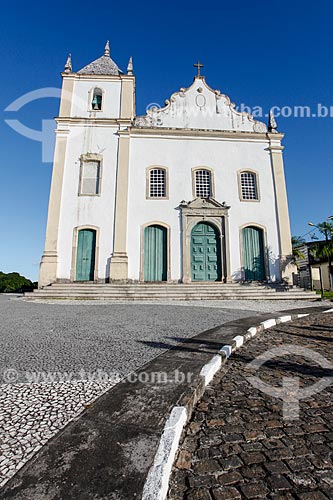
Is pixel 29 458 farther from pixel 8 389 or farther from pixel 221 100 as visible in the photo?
pixel 221 100

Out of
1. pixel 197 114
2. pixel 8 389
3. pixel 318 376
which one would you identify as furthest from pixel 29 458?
pixel 197 114

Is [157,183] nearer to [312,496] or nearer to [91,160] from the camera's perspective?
[91,160]

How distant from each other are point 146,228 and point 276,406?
12.7 metres

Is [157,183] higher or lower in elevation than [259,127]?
lower

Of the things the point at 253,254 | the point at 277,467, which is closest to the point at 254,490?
the point at 277,467

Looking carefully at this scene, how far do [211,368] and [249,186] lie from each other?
47.5ft

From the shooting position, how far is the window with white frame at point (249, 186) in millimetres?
15461

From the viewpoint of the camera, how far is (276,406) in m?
2.25

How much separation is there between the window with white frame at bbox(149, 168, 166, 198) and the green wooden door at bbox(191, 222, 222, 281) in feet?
9.55

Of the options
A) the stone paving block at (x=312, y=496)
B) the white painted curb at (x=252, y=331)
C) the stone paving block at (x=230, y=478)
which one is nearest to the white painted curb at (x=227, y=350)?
the white painted curb at (x=252, y=331)

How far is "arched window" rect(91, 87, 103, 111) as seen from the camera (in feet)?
52.7

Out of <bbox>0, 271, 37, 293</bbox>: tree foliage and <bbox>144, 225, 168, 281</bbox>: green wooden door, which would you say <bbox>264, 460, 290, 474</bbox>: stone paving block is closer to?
<bbox>144, 225, 168, 281</bbox>: green wooden door

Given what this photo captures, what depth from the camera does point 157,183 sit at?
1523cm

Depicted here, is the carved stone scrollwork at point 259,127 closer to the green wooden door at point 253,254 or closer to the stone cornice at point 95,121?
the green wooden door at point 253,254
